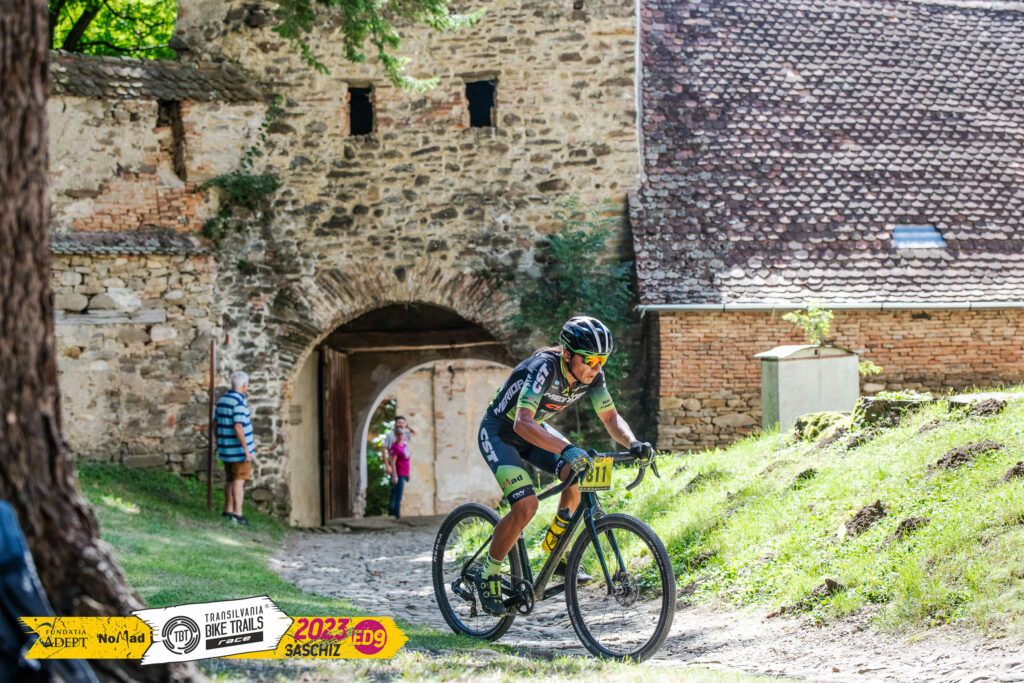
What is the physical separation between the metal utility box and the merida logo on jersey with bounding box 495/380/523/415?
18.4 ft

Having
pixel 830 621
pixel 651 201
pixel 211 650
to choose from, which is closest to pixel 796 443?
pixel 830 621

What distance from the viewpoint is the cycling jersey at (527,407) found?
5.63 meters

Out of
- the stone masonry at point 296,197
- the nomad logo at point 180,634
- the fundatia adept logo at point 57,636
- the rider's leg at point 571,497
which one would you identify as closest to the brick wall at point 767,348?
the stone masonry at point 296,197

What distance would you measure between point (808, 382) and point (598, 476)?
20.4ft

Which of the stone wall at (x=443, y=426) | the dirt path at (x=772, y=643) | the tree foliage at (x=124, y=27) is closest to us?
the dirt path at (x=772, y=643)

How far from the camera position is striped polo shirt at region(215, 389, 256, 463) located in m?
12.2

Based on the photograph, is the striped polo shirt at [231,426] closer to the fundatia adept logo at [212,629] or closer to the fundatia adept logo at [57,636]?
the fundatia adept logo at [212,629]

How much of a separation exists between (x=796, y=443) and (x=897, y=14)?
10758mm

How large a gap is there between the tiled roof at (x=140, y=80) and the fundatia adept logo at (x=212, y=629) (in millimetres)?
11499

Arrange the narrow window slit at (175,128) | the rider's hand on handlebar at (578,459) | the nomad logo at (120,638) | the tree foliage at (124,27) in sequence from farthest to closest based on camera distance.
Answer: the tree foliage at (124,27)
the narrow window slit at (175,128)
the rider's hand on handlebar at (578,459)
the nomad logo at (120,638)

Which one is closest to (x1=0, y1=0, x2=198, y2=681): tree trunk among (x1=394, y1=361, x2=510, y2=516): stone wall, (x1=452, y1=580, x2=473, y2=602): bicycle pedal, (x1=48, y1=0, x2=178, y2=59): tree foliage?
(x1=452, y1=580, x2=473, y2=602): bicycle pedal

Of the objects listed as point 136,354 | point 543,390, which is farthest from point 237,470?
point 543,390

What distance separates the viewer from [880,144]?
15.3 metres

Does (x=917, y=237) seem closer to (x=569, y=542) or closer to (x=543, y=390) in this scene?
(x=543, y=390)
